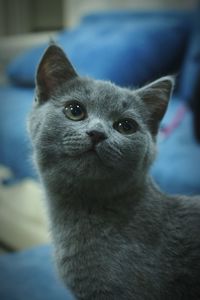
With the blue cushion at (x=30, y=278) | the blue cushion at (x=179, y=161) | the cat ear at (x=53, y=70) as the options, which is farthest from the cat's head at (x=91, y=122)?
the blue cushion at (x=30, y=278)

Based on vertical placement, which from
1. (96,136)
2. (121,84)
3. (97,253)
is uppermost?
(121,84)

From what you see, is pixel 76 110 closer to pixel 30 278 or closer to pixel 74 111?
pixel 74 111

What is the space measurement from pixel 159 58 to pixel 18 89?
8.9 inches

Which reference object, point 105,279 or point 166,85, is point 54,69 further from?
point 105,279

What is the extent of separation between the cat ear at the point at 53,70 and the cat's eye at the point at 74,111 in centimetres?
3

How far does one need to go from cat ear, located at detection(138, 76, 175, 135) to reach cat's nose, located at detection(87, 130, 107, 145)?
0.27ft

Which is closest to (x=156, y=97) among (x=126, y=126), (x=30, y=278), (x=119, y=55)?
(x=126, y=126)

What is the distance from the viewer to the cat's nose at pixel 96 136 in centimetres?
51

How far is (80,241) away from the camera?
56 centimetres

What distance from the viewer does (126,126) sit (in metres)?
0.55

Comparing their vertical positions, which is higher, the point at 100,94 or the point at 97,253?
the point at 100,94

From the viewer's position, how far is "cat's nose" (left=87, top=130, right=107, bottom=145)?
0.51 meters

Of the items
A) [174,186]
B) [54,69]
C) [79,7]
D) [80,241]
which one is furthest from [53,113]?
[79,7]

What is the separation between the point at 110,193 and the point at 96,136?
0.08 metres
